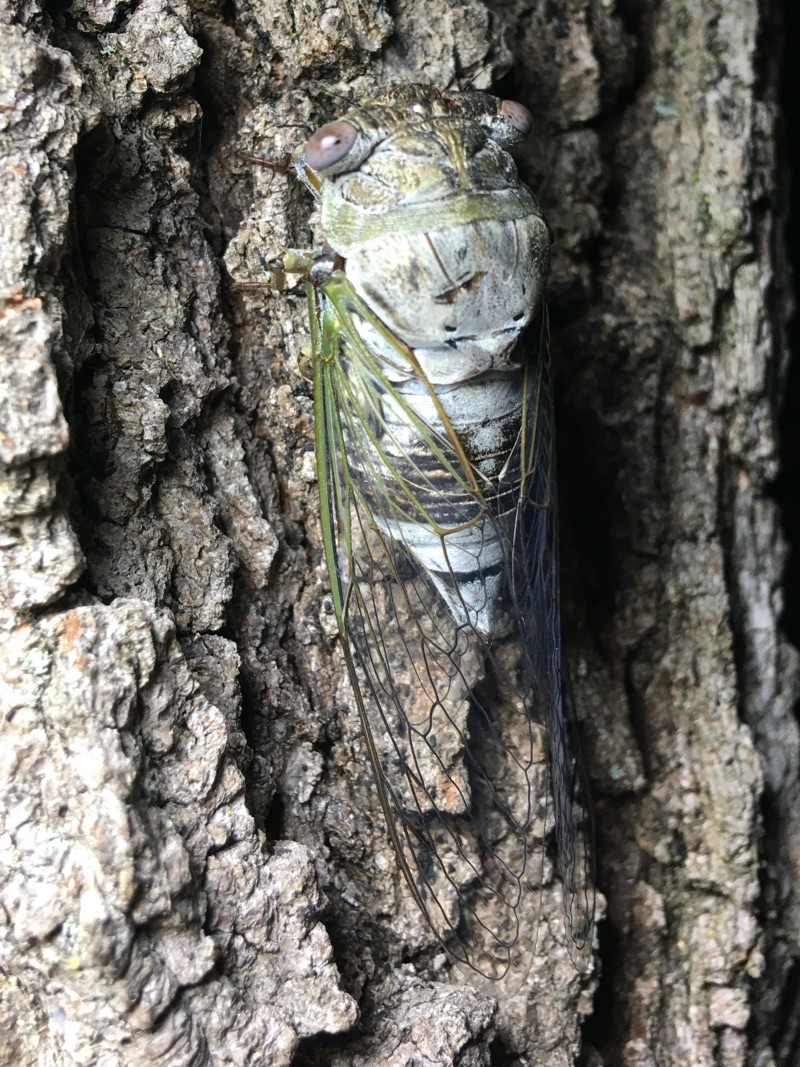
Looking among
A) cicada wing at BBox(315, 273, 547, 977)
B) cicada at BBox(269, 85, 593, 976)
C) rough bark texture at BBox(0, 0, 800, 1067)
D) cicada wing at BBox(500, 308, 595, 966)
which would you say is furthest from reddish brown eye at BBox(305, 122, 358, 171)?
cicada wing at BBox(500, 308, 595, 966)

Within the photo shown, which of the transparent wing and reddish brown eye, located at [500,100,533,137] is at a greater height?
reddish brown eye, located at [500,100,533,137]

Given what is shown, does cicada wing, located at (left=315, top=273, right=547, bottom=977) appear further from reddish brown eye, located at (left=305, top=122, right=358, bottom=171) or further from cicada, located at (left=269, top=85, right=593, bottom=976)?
reddish brown eye, located at (left=305, top=122, right=358, bottom=171)

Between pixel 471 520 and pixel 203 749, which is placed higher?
pixel 471 520

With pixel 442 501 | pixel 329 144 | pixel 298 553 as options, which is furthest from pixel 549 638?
pixel 329 144

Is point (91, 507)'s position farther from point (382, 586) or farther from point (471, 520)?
point (471, 520)

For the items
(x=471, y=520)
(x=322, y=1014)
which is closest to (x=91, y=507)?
(x=471, y=520)

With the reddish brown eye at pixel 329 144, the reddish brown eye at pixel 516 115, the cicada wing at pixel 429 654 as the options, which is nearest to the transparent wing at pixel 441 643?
the cicada wing at pixel 429 654

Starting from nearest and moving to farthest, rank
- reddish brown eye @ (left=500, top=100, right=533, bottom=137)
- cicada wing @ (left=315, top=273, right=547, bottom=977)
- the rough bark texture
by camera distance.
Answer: the rough bark texture < cicada wing @ (left=315, top=273, right=547, bottom=977) < reddish brown eye @ (left=500, top=100, right=533, bottom=137)
